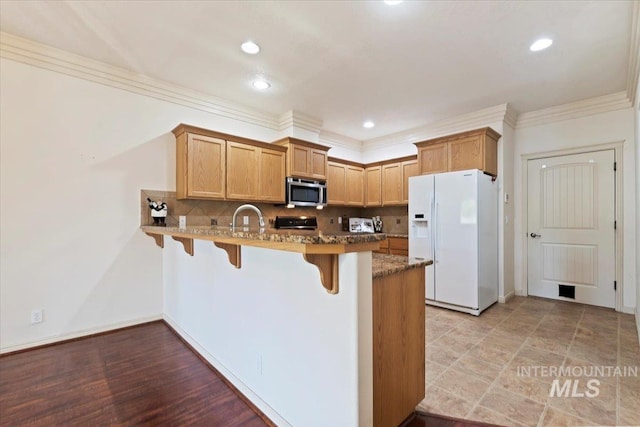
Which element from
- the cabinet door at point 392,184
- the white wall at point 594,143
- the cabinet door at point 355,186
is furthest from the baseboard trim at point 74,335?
the white wall at point 594,143

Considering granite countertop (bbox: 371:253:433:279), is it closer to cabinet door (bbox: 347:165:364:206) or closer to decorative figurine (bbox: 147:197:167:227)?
decorative figurine (bbox: 147:197:167:227)

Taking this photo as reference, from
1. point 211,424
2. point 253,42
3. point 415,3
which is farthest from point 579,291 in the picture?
point 253,42

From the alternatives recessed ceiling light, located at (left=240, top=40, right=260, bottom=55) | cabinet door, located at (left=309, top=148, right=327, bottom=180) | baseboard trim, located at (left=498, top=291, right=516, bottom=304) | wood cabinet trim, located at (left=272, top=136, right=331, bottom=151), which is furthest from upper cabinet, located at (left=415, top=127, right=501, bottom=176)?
recessed ceiling light, located at (left=240, top=40, right=260, bottom=55)

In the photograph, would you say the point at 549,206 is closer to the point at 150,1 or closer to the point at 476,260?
the point at 476,260

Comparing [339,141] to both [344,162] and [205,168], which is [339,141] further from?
[205,168]

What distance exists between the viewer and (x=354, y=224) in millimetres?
5754

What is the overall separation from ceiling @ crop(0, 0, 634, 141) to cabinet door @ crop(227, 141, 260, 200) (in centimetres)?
73

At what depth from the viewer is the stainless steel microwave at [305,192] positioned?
431cm

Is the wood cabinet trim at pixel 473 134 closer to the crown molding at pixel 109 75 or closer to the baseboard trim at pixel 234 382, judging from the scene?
the crown molding at pixel 109 75

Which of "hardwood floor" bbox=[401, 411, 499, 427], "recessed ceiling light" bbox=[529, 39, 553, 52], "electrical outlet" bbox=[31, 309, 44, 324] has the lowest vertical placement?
"hardwood floor" bbox=[401, 411, 499, 427]

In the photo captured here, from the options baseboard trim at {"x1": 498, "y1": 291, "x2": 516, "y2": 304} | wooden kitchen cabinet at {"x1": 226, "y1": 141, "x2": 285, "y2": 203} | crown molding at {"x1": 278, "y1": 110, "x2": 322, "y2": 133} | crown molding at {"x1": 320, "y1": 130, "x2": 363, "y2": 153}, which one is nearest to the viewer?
wooden kitchen cabinet at {"x1": 226, "y1": 141, "x2": 285, "y2": 203}

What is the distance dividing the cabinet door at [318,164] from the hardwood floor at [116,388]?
2.95m

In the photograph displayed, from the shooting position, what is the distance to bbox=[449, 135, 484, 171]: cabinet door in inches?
154

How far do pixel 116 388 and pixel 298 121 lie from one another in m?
3.82
